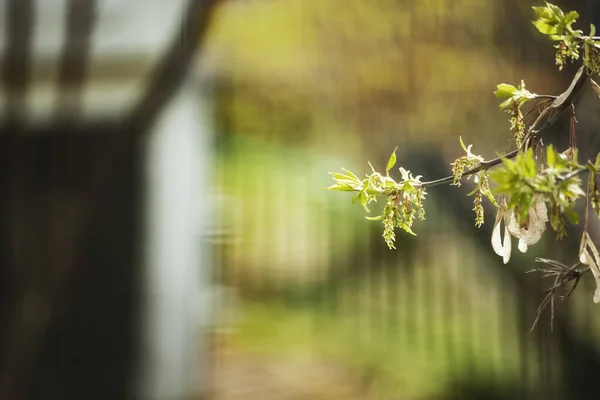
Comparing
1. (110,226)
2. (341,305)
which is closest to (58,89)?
(110,226)

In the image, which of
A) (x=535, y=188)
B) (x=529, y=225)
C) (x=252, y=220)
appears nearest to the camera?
(x=535, y=188)

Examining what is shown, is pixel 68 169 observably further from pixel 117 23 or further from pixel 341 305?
pixel 341 305

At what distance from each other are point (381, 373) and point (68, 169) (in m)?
0.94

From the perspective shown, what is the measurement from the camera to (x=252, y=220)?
1.31 metres

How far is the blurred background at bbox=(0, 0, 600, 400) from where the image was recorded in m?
1.30

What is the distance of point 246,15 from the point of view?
1.35 m

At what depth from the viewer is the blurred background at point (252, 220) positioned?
1.30 m

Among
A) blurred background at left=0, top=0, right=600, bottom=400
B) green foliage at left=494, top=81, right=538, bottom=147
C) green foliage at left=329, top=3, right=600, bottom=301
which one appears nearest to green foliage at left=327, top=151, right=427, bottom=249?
green foliage at left=329, top=3, right=600, bottom=301

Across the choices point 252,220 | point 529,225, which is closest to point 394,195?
point 529,225

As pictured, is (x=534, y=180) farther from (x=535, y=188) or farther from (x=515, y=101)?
(x=515, y=101)

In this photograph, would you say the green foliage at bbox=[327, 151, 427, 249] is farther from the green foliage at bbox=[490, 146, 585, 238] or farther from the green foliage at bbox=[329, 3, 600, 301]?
the green foliage at bbox=[490, 146, 585, 238]

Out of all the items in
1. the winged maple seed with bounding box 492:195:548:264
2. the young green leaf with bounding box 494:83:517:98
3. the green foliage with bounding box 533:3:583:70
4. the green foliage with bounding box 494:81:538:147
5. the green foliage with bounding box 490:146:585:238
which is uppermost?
the green foliage with bounding box 533:3:583:70

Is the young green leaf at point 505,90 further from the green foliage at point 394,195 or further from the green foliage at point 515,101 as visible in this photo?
the green foliage at point 394,195

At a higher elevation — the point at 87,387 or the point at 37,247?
the point at 37,247
